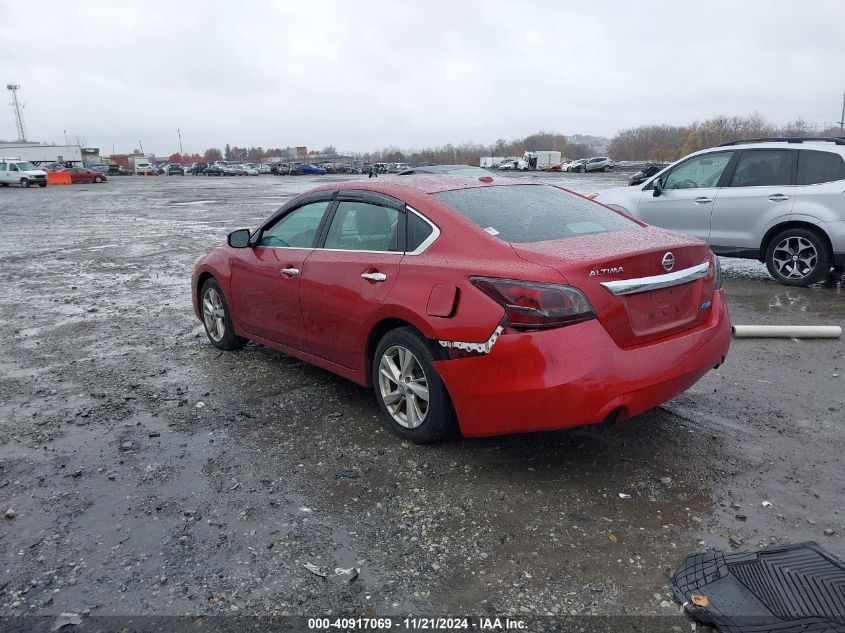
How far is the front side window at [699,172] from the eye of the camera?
9.16 meters

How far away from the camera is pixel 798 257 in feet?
27.8

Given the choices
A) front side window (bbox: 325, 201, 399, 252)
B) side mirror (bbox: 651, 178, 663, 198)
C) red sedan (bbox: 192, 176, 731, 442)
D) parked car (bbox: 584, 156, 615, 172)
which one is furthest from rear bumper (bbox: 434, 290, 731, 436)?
parked car (bbox: 584, 156, 615, 172)

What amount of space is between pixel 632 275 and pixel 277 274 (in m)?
2.79

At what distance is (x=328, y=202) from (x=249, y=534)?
2.65 metres

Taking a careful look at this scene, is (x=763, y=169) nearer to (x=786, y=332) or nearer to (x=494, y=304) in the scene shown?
(x=786, y=332)

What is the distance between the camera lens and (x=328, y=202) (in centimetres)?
507

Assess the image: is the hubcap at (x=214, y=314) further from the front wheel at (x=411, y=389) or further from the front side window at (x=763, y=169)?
the front side window at (x=763, y=169)

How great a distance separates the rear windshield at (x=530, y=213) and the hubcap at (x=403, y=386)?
3.09 ft

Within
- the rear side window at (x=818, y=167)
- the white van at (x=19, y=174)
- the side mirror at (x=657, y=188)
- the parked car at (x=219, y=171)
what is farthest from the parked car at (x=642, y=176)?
the parked car at (x=219, y=171)

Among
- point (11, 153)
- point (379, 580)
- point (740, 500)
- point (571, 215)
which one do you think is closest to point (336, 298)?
point (571, 215)

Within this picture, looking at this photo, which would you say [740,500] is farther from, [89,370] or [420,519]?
[89,370]

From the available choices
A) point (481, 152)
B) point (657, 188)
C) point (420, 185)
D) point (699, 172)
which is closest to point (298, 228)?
point (420, 185)

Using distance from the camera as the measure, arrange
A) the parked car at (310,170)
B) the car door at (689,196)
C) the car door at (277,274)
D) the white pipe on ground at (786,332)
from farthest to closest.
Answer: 1. the parked car at (310,170)
2. the car door at (689,196)
3. the white pipe on ground at (786,332)
4. the car door at (277,274)

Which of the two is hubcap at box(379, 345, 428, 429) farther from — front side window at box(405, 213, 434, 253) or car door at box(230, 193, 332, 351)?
car door at box(230, 193, 332, 351)
